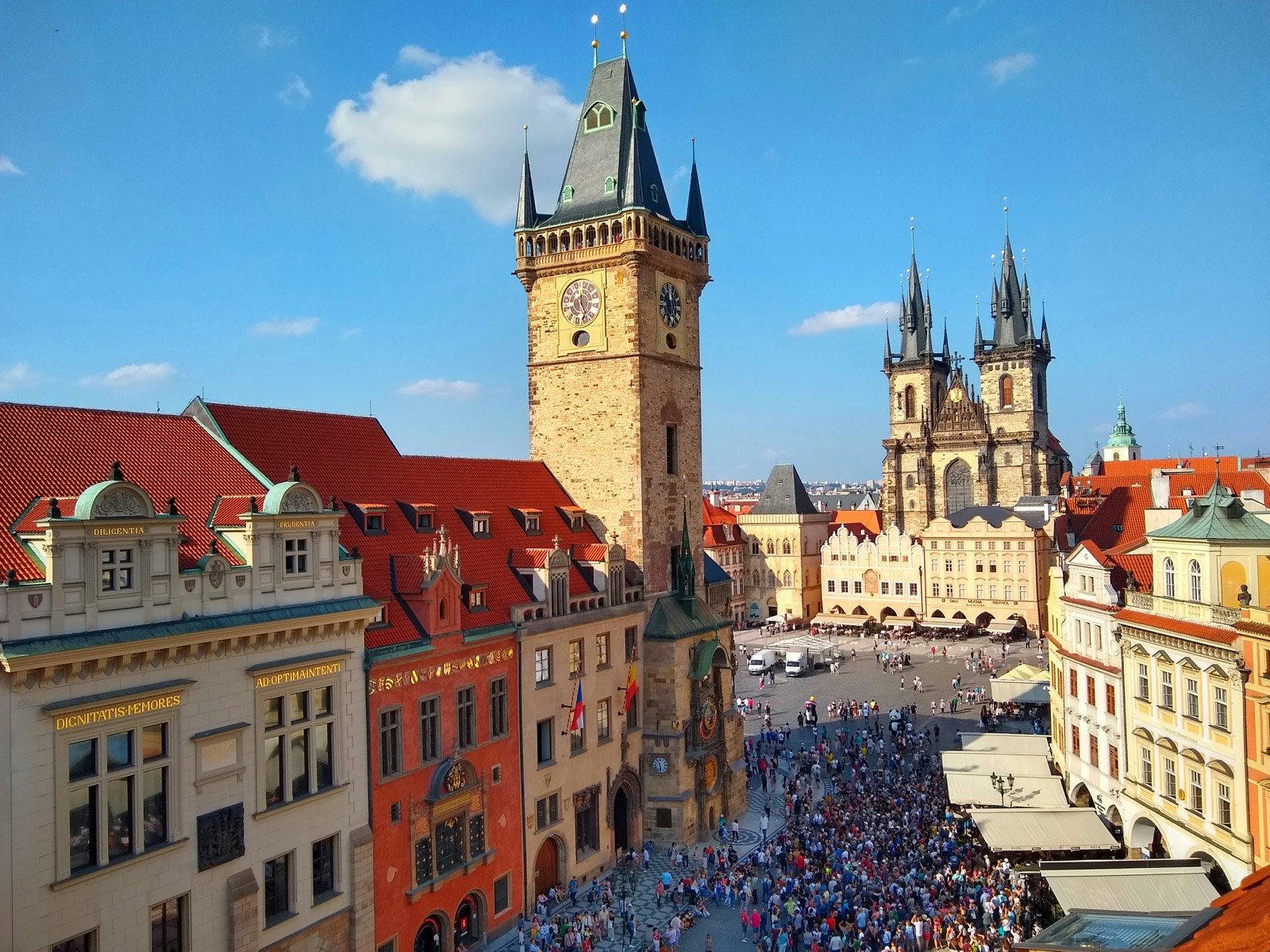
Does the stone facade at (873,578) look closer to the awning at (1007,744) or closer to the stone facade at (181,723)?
the awning at (1007,744)

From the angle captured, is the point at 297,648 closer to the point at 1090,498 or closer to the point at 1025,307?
the point at 1090,498

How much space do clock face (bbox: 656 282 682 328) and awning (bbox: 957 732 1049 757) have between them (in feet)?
73.3

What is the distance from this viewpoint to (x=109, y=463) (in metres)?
23.5

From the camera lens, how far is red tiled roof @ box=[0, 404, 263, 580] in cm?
2081

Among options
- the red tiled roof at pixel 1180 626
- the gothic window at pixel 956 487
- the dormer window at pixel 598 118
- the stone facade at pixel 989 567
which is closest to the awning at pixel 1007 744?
the red tiled roof at pixel 1180 626

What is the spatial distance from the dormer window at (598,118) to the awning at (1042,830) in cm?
3144

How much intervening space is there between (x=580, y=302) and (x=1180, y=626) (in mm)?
25510

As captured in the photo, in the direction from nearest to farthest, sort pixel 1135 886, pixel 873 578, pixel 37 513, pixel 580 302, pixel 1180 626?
pixel 37 513 → pixel 1135 886 → pixel 1180 626 → pixel 580 302 → pixel 873 578

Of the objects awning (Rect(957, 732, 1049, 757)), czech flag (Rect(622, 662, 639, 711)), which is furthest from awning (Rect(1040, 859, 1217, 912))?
czech flag (Rect(622, 662, 639, 711))

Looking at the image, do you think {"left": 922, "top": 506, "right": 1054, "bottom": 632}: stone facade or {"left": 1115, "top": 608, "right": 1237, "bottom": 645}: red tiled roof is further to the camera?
{"left": 922, "top": 506, "right": 1054, "bottom": 632}: stone facade

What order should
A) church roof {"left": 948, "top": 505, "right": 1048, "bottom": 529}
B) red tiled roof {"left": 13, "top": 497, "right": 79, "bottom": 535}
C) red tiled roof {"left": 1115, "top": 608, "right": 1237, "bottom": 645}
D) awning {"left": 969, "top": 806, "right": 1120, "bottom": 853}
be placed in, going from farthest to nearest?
church roof {"left": 948, "top": 505, "right": 1048, "bottom": 529} → awning {"left": 969, "top": 806, "right": 1120, "bottom": 853} → red tiled roof {"left": 1115, "top": 608, "right": 1237, "bottom": 645} → red tiled roof {"left": 13, "top": 497, "right": 79, "bottom": 535}

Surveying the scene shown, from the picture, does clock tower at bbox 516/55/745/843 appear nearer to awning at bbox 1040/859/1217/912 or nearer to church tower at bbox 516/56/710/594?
church tower at bbox 516/56/710/594

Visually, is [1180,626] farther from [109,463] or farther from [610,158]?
[109,463]

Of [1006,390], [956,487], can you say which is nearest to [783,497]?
[956,487]
